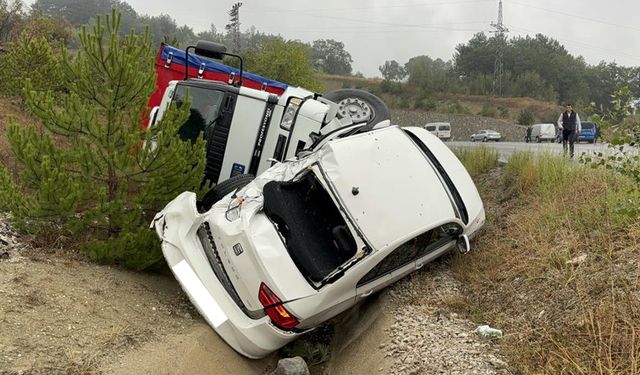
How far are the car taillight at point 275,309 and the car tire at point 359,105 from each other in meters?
5.48

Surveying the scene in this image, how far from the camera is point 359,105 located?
956cm

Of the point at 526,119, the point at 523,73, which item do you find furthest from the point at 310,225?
the point at 523,73

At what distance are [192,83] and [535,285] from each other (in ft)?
17.1

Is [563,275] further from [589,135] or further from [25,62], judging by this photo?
[589,135]

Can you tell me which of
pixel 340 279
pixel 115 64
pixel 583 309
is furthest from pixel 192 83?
pixel 583 309

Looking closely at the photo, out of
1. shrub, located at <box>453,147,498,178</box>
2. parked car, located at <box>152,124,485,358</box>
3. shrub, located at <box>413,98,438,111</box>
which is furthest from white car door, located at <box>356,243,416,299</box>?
shrub, located at <box>413,98,438,111</box>

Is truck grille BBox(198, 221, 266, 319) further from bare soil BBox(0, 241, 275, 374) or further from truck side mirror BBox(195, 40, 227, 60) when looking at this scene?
truck side mirror BBox(195, 40, 227, 60)

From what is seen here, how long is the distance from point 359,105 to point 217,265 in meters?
5.41

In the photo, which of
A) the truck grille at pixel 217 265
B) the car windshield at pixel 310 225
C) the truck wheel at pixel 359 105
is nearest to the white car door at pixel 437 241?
the car windshield at pixel 310 225

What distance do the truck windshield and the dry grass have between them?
3889mm

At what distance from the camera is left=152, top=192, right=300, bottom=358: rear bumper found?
4465mm

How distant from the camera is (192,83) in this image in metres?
7.80

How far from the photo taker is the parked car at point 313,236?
4.46 m

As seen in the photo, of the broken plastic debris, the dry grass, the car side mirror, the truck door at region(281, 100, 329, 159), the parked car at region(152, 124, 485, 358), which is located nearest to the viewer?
the dry grass
